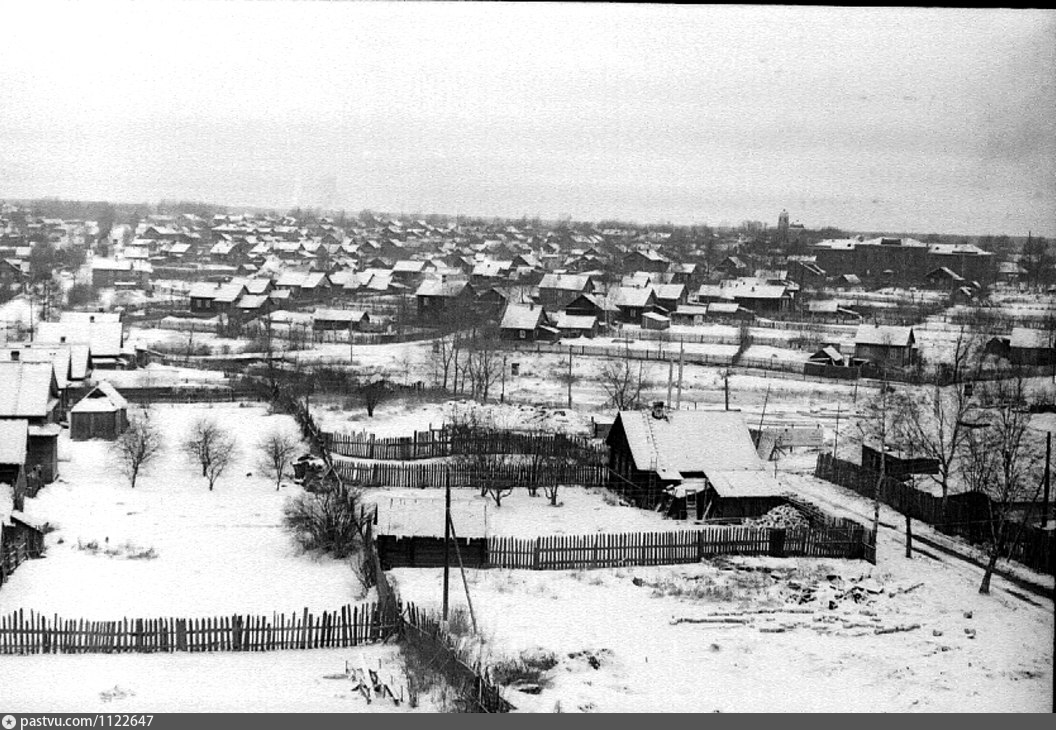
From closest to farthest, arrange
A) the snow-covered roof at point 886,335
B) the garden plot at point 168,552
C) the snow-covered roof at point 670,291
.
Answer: the garden plot at point 168,552 → the snow-covered roof at point 886,335 → the snow-covered roof at point 670,291

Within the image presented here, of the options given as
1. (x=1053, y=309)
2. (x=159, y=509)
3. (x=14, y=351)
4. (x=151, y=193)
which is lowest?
(x=159, y=509)

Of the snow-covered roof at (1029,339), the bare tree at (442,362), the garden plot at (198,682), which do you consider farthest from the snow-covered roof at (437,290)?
the garden plot at (198,682)

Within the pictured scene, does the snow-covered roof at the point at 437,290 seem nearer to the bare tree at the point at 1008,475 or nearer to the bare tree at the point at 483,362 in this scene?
the bare tree at the point at 483,362

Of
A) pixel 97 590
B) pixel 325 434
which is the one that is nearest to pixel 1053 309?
pixel 325 434

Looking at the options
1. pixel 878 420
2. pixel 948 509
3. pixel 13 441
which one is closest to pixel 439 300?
pixel 878 420

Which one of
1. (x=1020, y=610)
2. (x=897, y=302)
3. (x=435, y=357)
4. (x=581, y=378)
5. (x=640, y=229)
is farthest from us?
(x=640, y=229)

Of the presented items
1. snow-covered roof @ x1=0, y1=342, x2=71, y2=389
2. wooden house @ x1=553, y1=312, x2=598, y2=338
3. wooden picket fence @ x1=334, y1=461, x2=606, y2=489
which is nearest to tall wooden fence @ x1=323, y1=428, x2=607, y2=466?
wooden picket fence @ x1=334, y1=461, x2=606, y2=489

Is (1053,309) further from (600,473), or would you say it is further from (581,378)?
(581,378)
